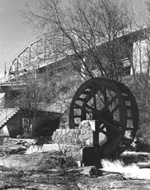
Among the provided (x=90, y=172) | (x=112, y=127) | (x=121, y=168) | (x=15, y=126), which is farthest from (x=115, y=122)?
(x=15, y=126)

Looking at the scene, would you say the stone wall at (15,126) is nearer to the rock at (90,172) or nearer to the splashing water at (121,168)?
the splashing water at (121,168)

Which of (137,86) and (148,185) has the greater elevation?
(137,86)

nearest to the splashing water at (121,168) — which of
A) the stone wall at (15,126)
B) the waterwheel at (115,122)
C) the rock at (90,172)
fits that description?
the waterwheel at (115,122)

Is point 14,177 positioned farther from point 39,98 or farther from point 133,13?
point 39,98

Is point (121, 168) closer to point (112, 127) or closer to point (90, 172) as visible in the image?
point (112, 127)

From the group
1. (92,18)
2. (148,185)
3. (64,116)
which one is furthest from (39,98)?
(148,185)

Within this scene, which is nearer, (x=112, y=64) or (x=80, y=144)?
(x=80, y=144)

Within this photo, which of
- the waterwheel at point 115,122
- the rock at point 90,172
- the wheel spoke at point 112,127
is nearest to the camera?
the rock at point 90,172

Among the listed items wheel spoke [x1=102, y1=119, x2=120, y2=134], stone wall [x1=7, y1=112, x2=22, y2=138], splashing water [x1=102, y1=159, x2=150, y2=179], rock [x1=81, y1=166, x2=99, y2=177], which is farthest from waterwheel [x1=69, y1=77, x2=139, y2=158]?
stone wall [x1=7, y1=112, x2=22, y2=138]

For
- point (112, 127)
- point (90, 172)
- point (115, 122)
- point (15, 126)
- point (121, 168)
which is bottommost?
point (121, 168)

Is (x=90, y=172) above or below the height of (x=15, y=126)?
below

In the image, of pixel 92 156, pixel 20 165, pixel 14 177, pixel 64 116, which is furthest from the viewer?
pixel 64 116

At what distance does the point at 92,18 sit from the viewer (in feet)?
51.6

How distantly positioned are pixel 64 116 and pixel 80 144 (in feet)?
34.3
